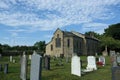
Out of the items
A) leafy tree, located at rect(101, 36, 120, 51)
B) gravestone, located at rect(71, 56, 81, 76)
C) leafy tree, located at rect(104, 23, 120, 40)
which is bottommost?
gravestone, located at rect(71, 56, 81, 76)

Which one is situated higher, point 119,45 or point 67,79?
point 119,45

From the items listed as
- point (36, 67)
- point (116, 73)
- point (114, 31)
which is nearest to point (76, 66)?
point (36, 67)

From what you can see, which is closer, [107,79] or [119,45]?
[107,79]

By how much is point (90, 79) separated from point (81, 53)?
7067 centimetres

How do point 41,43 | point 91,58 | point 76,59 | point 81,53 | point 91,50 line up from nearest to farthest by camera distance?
point 76,59 < point 91,58 < point 81,53 < point 91,50 < point 41,43

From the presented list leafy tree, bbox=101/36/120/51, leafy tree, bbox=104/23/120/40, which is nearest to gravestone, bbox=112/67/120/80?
leafy tree, bbox=101/36/120/51

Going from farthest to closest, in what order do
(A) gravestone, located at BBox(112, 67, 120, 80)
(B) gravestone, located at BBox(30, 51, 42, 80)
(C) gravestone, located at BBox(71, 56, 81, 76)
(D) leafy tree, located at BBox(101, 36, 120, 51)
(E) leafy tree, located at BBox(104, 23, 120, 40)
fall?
(E) leafy tree, located at BBox(104, 23, 120, 40), (D) leafy tree, located at BBox(101, 36, 120, 51), (C) gravestone, located at BBox(71, 56, 81, 76), (B) gravestone, located at BBox(30, 51, 42, 80), (A) gravestone, located at BBox(112, 67, 120, 80)

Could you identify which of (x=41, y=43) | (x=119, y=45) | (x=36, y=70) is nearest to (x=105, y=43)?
(x=119, y=45)

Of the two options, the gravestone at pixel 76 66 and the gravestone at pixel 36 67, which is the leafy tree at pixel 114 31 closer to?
the gravestone at pixel 76 66

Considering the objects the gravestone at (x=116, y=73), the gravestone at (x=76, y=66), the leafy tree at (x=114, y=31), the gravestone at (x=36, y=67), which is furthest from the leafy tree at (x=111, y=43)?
the gravestone at (x=116, y=73)

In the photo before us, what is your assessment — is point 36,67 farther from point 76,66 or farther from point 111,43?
point 111,43

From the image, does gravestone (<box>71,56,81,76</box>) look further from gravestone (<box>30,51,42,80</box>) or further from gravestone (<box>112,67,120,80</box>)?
gravestone (<box>112,67,120,80</box>)

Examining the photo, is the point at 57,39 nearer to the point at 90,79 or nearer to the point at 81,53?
the point at 81,53

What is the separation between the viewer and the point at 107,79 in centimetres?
1639
